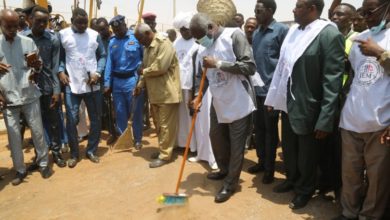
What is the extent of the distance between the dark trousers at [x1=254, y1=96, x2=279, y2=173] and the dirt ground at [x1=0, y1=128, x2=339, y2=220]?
30cm

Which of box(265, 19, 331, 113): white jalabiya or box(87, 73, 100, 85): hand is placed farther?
box(87, 73, 100, 85): hand

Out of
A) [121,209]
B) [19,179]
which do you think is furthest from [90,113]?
[121,209]

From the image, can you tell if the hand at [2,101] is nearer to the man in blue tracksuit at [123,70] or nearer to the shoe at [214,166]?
the man in blue tracksuit at [123,70]

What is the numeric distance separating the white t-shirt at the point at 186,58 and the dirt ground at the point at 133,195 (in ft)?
3.76

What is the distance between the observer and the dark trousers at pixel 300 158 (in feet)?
11.8

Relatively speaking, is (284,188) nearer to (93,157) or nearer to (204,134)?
(204,134)

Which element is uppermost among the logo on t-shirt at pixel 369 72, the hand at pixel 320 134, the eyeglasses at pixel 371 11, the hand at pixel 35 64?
the eyeglasses at pixel 371 11

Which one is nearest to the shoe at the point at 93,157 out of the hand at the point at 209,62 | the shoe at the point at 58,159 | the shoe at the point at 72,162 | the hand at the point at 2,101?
the shoe at the point at 72,162

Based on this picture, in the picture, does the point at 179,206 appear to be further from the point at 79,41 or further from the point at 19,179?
the point at 79,41

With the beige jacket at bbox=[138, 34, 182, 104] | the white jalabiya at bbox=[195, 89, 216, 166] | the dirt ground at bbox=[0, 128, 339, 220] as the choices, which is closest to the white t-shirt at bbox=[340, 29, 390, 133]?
the dirt ground at bbox=[0, 128, 339, 220]

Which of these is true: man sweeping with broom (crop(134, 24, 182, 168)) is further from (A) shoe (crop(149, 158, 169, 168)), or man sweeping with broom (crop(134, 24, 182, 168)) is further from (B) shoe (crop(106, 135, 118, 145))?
(B) shoe (crop(106, 135, 118, 145))

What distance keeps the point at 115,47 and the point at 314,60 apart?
3340 millimetres

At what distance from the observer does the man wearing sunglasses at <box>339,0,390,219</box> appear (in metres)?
2.81

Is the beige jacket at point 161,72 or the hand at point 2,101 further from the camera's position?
the beige jacket at point 161,72
